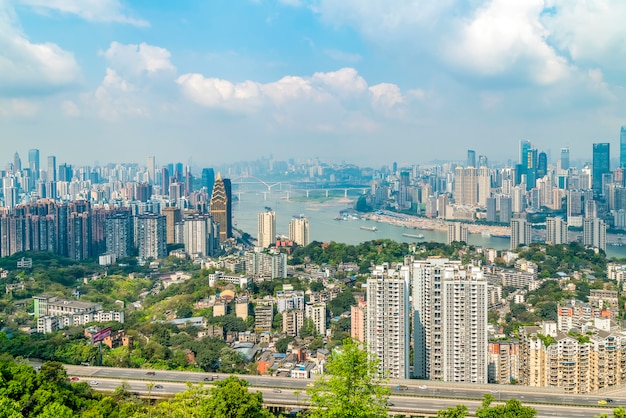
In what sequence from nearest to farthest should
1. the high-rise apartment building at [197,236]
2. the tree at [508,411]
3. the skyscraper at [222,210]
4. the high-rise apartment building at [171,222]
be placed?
the tree at [508,411] → the high-rise apartment building at [197,236] → the high-rise apartment building at [171,222] → the skyscraper at [222,210]

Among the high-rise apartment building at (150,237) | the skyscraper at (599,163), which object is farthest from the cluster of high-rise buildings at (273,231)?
the skyscraper at (599,163)

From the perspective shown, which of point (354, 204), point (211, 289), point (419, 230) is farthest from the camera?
point (354, 204)

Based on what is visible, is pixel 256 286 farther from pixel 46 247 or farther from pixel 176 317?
pixel 46 247

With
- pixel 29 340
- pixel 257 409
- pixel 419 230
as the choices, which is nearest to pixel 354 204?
pixel 419 230

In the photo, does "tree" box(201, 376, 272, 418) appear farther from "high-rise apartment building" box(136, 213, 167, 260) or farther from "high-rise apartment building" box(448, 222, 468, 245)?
"high-rise apartment building" box(448, 222, 468, 245)

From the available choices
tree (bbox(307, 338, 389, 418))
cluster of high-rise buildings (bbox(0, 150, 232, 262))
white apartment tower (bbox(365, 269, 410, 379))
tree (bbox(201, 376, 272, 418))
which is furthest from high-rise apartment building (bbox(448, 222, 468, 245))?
tree (bbox(307, 338, 389, 418))

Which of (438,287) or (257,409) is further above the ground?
(438,287)

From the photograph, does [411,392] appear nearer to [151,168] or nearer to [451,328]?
[451,328]

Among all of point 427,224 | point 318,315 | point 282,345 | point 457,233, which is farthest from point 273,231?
point 282,345

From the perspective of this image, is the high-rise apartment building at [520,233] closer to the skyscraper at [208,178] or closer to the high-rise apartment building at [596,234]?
the high-rise apartment building at [596,234]
